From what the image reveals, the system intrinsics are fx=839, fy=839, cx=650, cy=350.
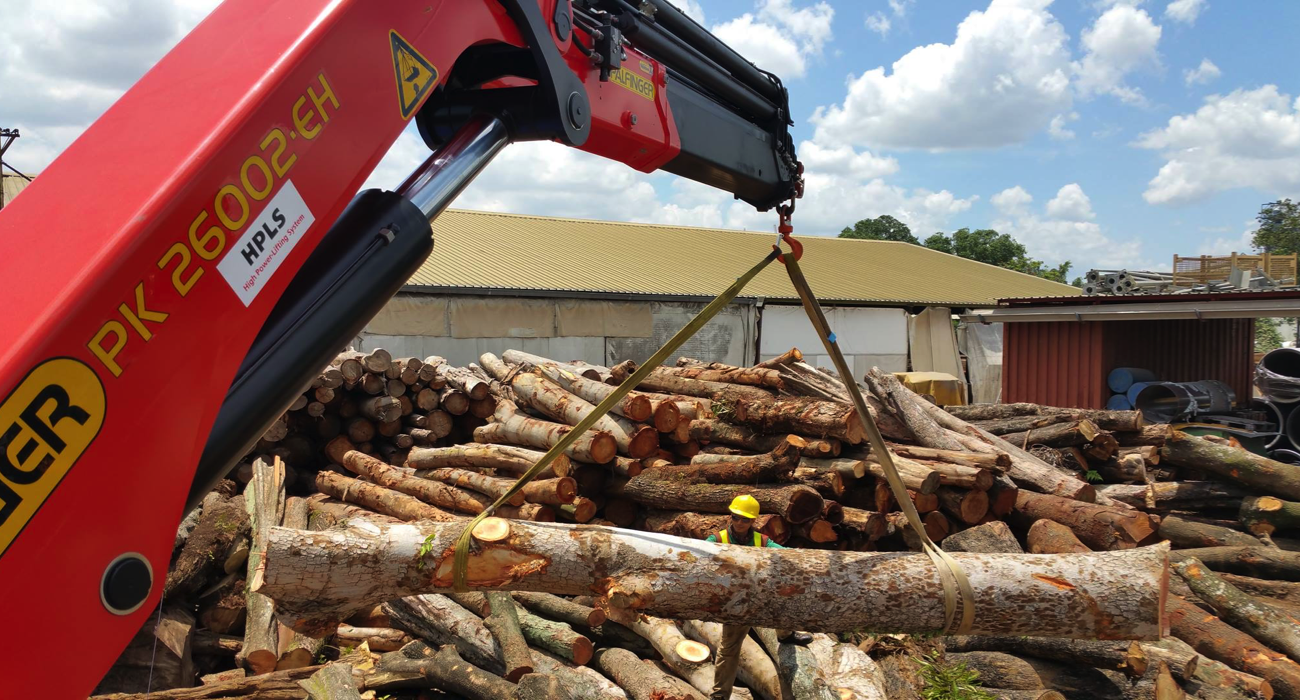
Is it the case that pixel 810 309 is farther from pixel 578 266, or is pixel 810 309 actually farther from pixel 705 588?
pixel 578 266

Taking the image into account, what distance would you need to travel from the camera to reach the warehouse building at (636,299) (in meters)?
16.4

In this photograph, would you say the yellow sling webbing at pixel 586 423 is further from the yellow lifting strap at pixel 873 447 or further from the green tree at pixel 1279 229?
the green tree at pixel 1279 229

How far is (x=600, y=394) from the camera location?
28.0 feet

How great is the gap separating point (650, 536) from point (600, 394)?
458 centimetres

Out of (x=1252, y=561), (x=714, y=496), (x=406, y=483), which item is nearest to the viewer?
(x=714, y=496)

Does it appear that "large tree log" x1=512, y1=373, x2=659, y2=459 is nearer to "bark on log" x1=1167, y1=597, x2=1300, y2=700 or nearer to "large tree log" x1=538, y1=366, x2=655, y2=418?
"large tree log" x1=538, y1=366, x2=655, y2=418

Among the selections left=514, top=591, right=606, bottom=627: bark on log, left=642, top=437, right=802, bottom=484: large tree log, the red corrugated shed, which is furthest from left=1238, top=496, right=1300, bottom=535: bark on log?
the red corrugated shed

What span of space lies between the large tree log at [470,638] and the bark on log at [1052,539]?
12.1 feet

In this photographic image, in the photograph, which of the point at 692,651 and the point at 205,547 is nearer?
the point at 692,651

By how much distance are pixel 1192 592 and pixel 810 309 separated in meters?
4.28

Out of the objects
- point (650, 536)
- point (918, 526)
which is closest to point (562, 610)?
point (650, 536)

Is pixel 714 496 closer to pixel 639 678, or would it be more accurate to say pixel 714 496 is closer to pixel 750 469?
pixel 750 469

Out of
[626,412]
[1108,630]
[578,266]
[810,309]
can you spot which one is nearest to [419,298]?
[578,266]

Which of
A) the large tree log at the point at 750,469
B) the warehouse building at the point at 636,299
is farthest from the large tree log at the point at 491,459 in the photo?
the warehouse building at the point at 636,299
